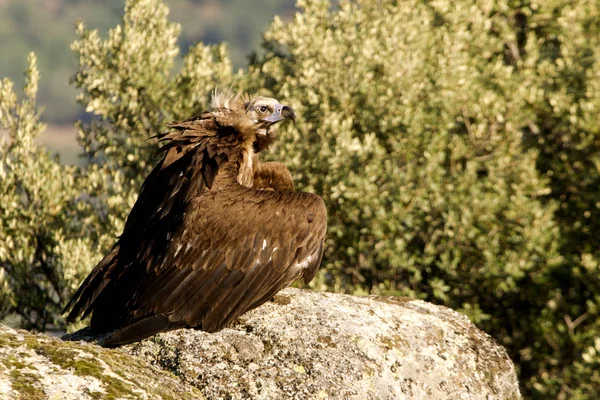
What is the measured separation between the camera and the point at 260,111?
10.6 metres

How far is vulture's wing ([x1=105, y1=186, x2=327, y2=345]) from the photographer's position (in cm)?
796

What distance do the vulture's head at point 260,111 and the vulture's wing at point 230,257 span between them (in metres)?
1.74

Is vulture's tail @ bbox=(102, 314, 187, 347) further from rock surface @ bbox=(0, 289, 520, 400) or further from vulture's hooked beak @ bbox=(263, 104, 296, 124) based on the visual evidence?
vulture's hooked beak @ bbox=(263, 104, 296, 124)

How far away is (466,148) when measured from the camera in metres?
16.7

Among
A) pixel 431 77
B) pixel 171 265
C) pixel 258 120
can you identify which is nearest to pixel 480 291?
pixel 431 77

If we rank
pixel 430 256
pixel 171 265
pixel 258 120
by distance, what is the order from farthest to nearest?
pixel 430 256 < pixel 258 120 < pixel 171 265

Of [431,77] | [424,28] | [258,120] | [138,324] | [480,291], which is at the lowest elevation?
[480,291]

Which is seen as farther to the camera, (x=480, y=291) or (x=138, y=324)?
(x=480, y=291)

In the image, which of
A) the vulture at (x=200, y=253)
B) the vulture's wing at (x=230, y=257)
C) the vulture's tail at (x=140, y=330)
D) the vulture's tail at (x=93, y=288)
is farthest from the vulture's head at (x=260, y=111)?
the vulture's tail at (x=140, y=330)

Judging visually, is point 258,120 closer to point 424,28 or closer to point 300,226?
point 300,226

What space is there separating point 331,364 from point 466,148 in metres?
10.1

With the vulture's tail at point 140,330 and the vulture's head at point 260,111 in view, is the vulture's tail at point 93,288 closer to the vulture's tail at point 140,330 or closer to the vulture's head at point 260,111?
the vulture's tail at point 140,330

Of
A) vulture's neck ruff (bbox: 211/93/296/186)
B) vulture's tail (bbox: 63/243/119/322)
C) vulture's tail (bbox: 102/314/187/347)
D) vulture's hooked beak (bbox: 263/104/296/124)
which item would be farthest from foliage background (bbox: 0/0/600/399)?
vulture's tail (bbox: 102/314/187/347)

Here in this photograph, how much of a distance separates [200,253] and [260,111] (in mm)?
2839
